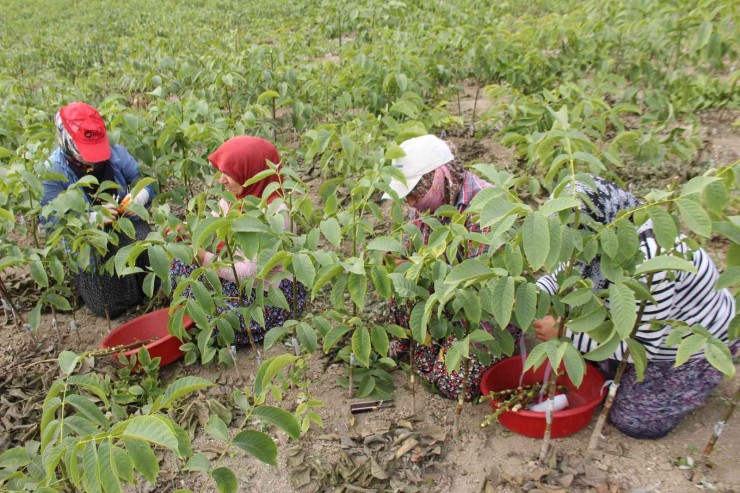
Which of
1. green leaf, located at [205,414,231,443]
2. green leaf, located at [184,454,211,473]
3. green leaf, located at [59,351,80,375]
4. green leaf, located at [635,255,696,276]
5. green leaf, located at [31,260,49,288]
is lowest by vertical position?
green leaf, located at [31,260,49,288]

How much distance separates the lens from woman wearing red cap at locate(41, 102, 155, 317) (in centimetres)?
261

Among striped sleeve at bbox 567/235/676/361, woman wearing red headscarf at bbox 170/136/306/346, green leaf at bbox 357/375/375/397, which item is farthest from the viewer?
woman wearing red headscarf at bbox 170/136/306/346

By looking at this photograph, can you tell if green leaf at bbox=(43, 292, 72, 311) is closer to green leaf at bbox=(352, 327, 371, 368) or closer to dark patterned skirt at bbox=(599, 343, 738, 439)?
green leaf at bbox=(352, 327, 371, 368)

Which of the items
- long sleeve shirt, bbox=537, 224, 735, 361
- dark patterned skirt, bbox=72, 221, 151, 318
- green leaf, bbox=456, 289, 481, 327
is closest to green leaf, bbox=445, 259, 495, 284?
green leaf, bbox=456, 289, 481, 327

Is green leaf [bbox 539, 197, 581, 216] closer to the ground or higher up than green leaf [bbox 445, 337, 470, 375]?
higher up

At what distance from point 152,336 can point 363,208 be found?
1.32m

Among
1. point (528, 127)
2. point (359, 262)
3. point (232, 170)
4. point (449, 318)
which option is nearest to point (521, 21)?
point (528, 127)

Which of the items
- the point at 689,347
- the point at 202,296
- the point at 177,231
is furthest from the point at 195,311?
the point at 689,347

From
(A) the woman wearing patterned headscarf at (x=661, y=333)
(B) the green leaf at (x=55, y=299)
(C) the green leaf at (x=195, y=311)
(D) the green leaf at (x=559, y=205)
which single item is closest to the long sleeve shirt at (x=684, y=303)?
(A) the woman wearing patterned headscarf at (x=661, y=333)

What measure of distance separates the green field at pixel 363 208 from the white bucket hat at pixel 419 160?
0.27 ft

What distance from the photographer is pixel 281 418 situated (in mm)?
1210

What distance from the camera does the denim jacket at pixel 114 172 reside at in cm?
268

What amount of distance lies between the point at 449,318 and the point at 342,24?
4838 millimetres

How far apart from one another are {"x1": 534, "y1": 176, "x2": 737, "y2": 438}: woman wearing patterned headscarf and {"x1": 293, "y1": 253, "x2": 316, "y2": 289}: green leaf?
68 centimetres
